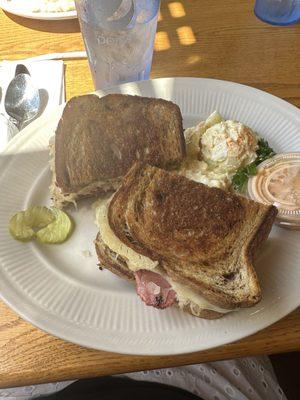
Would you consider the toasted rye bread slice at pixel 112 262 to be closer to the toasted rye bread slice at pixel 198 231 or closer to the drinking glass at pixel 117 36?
the toasted rye bread slice at pixel 198 231

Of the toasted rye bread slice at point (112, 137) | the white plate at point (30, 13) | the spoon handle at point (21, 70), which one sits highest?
the white plate at point (30, 13)

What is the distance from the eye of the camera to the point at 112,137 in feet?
3.87

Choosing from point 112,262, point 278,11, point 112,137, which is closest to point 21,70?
point 112,137

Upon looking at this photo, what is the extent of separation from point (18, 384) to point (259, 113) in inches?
36.3

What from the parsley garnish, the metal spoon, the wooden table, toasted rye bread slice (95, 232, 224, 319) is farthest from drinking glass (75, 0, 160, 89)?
toasted rye bread slice (95, 232, 224, 319)

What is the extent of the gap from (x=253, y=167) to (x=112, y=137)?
368 millimetres

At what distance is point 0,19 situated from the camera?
173cm

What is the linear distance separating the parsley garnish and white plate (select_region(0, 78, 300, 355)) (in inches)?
1.4

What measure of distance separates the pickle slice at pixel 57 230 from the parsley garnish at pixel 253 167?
429mm

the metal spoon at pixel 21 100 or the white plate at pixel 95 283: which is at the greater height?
the metal spoon at pixel 21 100

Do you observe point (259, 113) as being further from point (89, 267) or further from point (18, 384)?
point (18, 384)

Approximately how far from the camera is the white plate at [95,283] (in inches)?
34.4

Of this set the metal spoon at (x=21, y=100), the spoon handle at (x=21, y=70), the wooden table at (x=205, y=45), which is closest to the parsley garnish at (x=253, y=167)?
the wooden table at (x=205, y=45)

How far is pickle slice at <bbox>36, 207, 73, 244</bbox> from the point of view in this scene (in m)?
1.06
